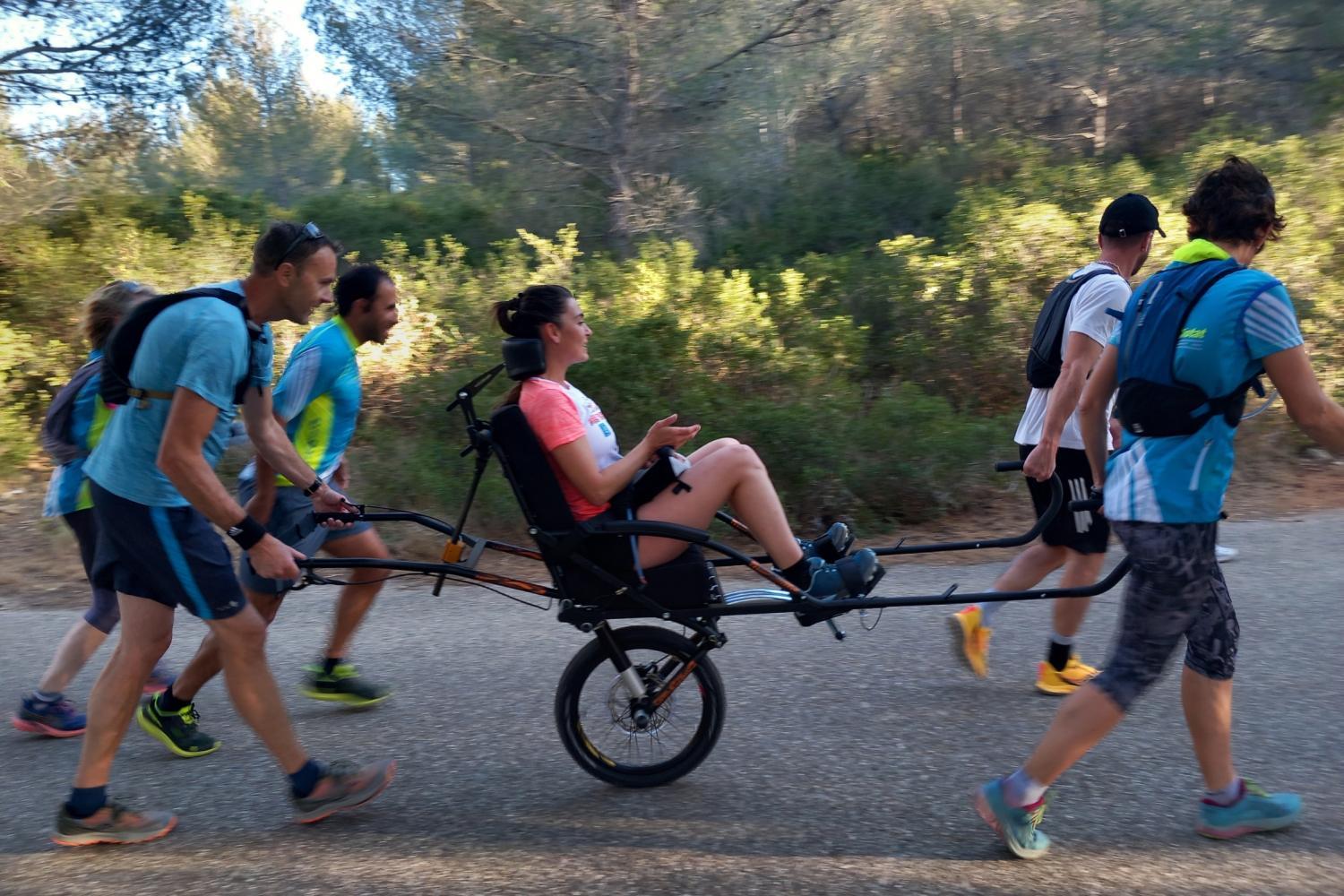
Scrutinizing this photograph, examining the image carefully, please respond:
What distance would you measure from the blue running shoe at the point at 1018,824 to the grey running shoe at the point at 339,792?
1895 mm

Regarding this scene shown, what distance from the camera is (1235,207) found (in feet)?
11.3

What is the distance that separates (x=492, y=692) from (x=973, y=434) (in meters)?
4.44

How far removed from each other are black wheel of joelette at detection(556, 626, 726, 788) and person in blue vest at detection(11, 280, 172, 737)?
6.45 feet

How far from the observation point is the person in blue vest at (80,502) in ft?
15.4

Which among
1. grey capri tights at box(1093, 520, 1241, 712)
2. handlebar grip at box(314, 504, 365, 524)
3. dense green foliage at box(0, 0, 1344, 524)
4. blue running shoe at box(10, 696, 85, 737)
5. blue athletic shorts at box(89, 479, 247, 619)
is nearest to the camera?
grey capri tights at box(1093, 520, 1241, 712)

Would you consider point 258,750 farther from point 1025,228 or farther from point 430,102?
point 430,102

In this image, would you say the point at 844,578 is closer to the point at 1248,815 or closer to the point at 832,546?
the point at 832,546

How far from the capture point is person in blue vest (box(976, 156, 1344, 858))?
327 cm

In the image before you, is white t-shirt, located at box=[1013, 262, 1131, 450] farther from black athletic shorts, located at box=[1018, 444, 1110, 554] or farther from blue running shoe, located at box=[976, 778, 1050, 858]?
blue running shoe, located at box=[976, 778, 1050, 858]

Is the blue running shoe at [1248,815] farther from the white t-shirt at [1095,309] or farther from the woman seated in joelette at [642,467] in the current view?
the white t-shirt at [1095,309]

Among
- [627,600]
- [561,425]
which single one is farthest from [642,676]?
[561,425]

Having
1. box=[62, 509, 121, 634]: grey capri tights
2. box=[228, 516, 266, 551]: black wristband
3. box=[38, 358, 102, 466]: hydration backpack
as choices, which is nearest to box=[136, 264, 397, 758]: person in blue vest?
box=[62, 509, 121, 634]: grey capri tights

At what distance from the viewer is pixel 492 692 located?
16.8 feet

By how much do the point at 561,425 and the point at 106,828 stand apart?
187 cm
